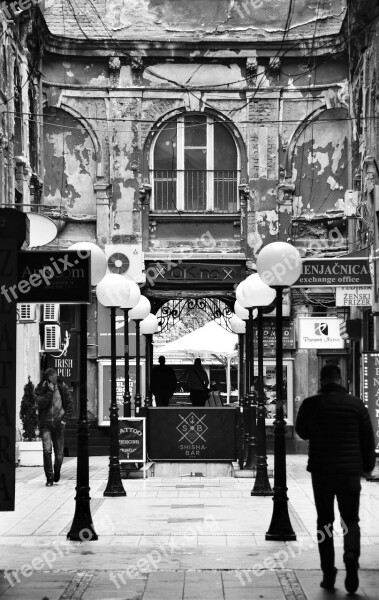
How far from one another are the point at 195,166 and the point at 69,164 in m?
3.12

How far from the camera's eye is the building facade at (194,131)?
99.5ft

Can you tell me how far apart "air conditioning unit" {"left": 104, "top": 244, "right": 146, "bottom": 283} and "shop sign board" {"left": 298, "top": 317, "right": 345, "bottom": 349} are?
4.12m

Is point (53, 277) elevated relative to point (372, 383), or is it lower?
elevated

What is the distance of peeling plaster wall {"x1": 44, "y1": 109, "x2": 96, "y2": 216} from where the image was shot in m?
30.4

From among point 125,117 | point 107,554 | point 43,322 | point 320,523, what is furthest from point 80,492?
point 125,117

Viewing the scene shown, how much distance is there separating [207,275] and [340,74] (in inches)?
234

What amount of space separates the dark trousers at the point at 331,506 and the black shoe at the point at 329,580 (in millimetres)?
28

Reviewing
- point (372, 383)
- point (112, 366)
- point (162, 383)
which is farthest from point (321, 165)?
point (112, 366)

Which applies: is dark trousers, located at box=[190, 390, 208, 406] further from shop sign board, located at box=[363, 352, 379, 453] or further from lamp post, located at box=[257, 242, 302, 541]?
lamp post, located at box=[257, 242, 302, 541]

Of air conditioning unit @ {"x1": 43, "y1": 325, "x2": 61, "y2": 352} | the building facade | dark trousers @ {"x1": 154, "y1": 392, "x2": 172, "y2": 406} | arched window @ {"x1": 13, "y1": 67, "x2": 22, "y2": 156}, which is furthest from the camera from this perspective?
the building facade

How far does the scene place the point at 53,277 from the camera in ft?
36.8

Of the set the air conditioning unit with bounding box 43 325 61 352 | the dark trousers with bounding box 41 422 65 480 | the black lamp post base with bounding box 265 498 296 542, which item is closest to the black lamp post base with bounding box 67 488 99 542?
the black lamp post base with bounding box 265 498 296 542

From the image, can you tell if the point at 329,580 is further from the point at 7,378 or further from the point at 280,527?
the point at 280,527
